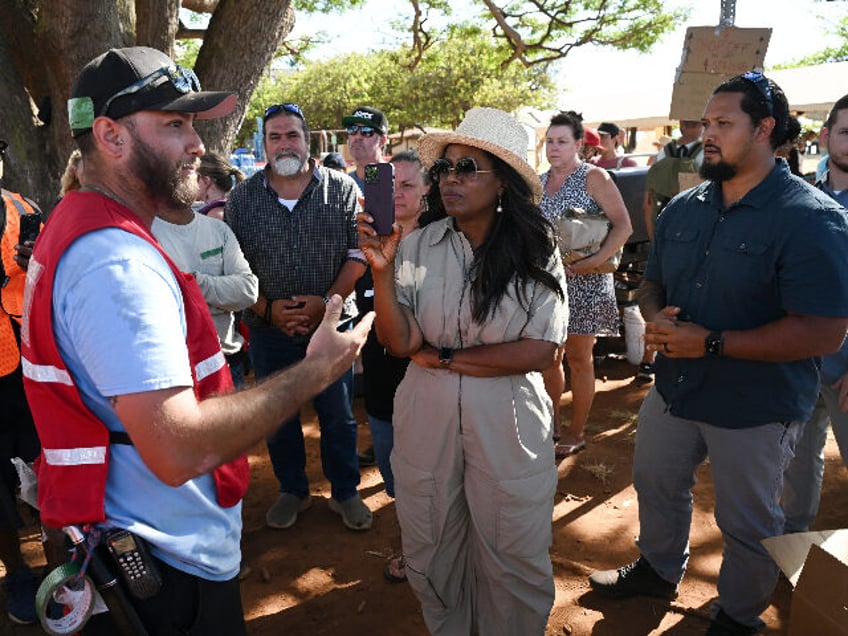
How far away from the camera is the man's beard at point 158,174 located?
1530 millimetres

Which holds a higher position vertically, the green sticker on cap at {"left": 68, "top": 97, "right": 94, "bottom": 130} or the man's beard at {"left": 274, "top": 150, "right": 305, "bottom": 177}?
the green sticker on cap at {"left": 68, "top": 97, "right": 94, "bottom": 130}

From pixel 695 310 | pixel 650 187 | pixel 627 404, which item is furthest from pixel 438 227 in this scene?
pixel 650 187

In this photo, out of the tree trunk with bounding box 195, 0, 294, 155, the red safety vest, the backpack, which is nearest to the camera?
the red safety vest

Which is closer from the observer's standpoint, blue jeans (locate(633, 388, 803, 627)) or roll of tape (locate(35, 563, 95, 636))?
roll of tape (locate(35, 563, 95, 636))

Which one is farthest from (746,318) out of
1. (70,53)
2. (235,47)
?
(70,53)

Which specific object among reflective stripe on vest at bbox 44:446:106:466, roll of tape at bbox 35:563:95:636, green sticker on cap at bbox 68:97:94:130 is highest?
green sticker on cap at bbox 68:97:94:130

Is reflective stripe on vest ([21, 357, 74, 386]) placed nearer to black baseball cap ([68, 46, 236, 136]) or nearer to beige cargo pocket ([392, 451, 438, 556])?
black baseball cap ([68, 46, 236, 136])

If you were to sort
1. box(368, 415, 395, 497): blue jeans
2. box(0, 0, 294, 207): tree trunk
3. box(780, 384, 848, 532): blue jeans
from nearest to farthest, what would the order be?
box(780, 384, 848, 532): blue jeans → box(368, 415, 395, 497): blue jeans → box(0, 0, 294, 207): tree trunk

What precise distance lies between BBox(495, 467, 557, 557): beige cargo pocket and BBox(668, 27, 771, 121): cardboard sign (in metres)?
2.45

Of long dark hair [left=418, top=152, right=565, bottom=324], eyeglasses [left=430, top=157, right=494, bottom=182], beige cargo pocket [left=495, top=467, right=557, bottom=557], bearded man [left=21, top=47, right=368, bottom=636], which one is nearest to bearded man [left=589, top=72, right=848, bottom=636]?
long dark hair [left=418, top=152, right=565, bottom=324]

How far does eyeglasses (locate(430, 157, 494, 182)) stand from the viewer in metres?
2.47

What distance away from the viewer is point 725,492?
103 inches

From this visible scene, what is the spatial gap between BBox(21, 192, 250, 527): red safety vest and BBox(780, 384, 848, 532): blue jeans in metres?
3.15

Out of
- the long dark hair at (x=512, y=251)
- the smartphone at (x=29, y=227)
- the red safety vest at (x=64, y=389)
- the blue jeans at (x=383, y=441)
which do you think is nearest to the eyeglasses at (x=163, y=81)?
the red safety vest at (x=64, y=389)
